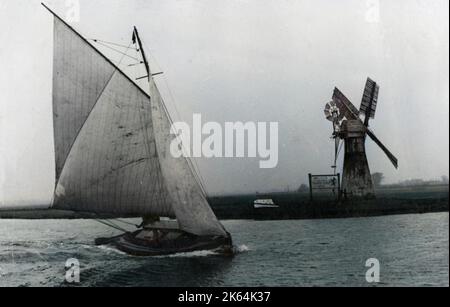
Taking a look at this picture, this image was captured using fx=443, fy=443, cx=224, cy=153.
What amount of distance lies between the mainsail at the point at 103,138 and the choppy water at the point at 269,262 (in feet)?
6.78

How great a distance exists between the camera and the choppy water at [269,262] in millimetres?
A: 16109

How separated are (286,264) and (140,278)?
5.96 meters

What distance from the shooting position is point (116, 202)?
63.8ft

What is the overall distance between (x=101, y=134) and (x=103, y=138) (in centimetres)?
19

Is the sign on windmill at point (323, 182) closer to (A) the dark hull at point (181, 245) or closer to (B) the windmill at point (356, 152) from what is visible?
(B) the windmill at point (356, 152)

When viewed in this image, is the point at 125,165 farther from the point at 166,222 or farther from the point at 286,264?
the point at 286,264

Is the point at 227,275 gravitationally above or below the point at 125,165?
below

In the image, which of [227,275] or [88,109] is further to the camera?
[88,109]

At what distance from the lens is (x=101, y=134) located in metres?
18.9

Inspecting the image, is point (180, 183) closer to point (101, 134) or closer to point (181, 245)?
point (181, 245)

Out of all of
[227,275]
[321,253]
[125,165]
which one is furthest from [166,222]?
[321,253]

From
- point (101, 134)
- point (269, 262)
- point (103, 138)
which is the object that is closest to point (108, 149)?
point (103, 138)

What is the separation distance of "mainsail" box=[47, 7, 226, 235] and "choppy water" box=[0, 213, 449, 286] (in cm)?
207
